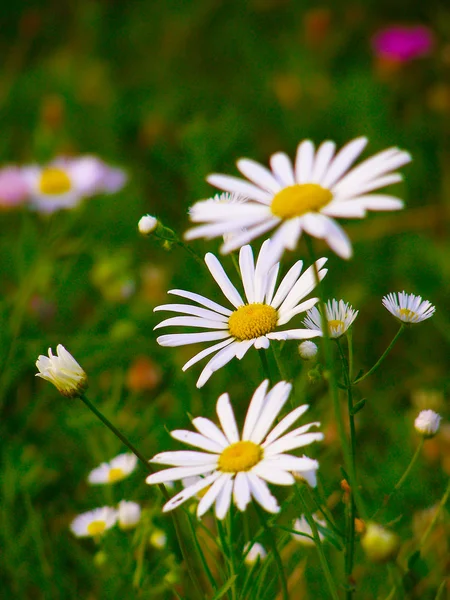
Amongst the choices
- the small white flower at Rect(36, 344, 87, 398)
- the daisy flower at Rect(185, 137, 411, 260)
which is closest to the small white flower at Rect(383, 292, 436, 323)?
the daisy flower at Rect(185, 137, 411, 260)

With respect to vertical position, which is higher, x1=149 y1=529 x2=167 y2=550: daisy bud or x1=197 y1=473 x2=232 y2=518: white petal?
x1=149 y1=529 x2=167 y2=550: daisy bud

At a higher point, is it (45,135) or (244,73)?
(244,73)

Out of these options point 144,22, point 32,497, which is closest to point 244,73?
point 144,22

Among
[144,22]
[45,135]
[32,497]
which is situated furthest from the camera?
[144,22]

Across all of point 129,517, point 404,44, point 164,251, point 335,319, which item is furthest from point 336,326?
point 404,44

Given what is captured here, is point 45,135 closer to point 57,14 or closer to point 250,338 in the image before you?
point 57,14

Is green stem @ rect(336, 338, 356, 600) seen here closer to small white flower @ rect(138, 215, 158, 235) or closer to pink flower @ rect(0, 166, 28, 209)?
small white flower @ rect(138, 215, 158, 235)

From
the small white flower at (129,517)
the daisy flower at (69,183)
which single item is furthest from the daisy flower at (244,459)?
the daisy flower at (69,183)
